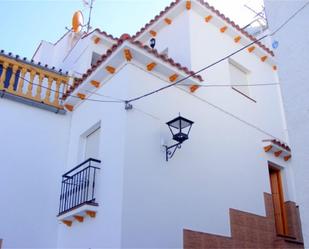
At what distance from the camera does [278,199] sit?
9.48 metres

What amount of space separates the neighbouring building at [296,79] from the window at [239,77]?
5.14 m

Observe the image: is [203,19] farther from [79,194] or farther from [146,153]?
[79,194]

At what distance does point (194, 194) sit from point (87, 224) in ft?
6.52

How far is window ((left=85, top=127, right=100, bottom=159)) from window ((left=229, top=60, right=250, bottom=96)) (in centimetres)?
378

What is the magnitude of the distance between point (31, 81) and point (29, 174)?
6.72ft

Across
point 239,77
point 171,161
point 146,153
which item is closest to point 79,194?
point 146,153

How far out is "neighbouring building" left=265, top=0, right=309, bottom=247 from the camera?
3.73 metres

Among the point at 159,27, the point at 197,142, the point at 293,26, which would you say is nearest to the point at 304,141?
the point at 293,26

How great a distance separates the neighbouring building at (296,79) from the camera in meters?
3.73

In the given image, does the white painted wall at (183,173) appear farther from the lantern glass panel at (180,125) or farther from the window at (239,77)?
the window at (239,77)

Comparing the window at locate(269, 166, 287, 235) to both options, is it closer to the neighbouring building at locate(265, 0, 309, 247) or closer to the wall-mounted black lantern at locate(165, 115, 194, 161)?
the wall-mounted black lantern at locate(165, 115, 194, 161)

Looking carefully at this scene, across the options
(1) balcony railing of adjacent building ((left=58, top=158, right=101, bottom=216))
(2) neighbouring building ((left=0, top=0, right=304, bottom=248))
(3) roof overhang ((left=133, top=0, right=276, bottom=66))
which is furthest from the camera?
(3) roof overhang ((left=133, top=0, right=276, bottom=66))

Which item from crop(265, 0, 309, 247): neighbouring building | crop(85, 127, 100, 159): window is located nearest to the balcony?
crop(85, 127, 100, 159): window

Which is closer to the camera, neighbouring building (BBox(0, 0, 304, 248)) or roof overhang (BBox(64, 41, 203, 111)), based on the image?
neighbouring building (BBox(0, 0, 304, 248))
